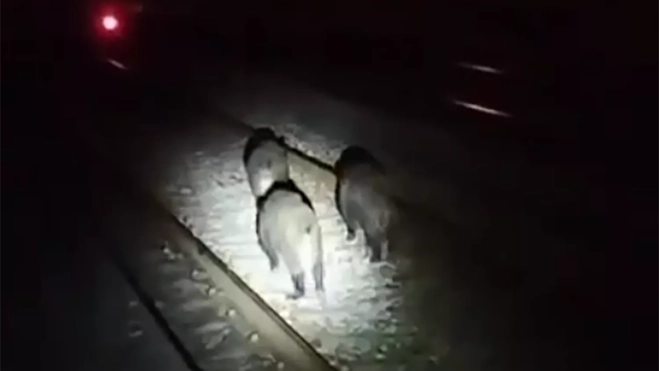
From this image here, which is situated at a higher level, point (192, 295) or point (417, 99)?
point (417, 99)

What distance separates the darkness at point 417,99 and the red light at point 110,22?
0.02 m

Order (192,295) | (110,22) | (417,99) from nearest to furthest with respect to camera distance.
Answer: (192,295)
(417,99)
(110,22)

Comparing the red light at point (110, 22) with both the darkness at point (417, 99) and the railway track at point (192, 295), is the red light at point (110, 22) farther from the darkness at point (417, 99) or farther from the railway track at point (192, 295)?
the railway track at point (192, 295)

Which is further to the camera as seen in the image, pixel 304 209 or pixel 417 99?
pixel 417 99

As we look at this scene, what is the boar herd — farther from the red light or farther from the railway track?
the red light

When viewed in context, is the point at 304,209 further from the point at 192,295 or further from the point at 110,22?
the point at 110,22

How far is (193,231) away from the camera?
0.80 metres

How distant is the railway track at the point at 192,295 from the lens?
69cm

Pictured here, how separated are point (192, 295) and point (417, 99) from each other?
0.87 ft

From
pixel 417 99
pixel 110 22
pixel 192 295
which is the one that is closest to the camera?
pixel 192 295

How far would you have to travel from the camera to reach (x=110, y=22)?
1050mm

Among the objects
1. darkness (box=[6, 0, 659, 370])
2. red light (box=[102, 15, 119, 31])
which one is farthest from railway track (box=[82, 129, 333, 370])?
red light (box=[102, 15, 119, 31])

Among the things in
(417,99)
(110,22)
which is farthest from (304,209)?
(110,22)

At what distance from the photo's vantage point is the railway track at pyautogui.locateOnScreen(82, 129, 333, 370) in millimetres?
686
